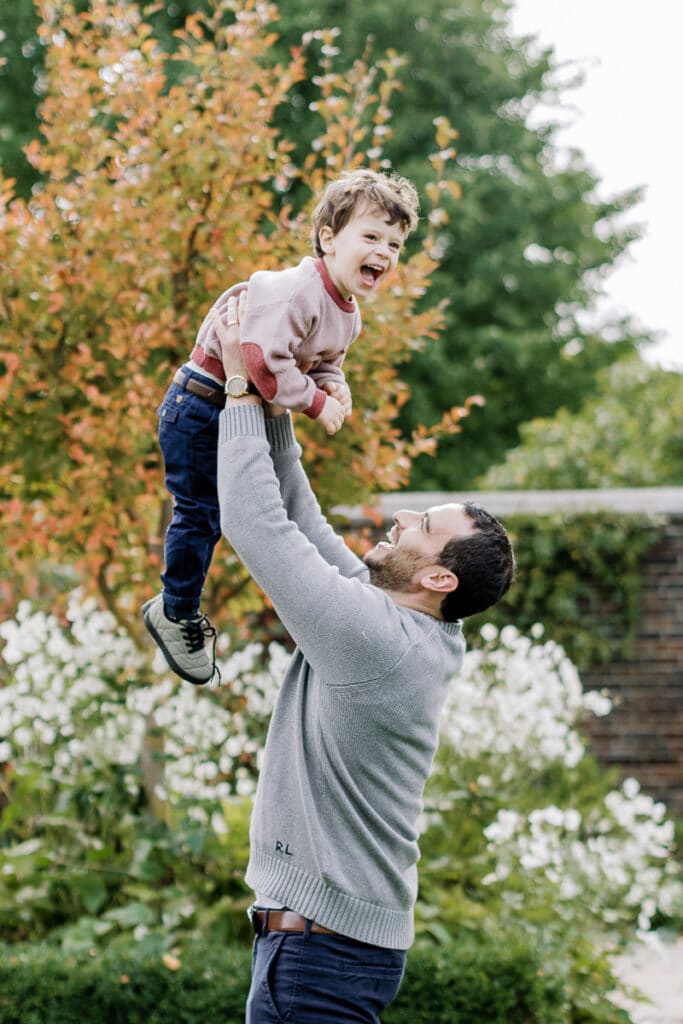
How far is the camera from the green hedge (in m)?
3.68

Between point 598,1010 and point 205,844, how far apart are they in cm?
155

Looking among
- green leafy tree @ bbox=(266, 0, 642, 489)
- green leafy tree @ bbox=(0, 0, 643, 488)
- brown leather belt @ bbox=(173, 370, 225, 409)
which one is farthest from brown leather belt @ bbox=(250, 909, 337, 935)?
green leafy tree @ bbox=(266, 0, 642, 489)

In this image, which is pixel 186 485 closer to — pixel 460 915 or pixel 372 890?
pixel 372 890

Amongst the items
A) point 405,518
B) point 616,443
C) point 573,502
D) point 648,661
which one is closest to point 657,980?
point 648,661

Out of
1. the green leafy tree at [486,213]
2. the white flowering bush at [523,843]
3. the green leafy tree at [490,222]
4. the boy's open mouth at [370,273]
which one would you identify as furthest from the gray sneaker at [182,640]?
the green leafy tree at [490,222]

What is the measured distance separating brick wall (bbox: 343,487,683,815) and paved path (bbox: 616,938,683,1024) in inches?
55.5

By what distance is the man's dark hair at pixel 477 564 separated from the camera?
227 cm

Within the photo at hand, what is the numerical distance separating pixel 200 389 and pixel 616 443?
27.6 ft

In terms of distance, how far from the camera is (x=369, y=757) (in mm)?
2176

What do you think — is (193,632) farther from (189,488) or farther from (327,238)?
(327,238)

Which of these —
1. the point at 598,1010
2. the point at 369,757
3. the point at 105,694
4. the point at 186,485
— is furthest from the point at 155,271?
the point at 598,1010

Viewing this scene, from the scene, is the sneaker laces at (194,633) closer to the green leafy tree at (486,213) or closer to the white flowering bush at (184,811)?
the white flowering bush at (184,811)

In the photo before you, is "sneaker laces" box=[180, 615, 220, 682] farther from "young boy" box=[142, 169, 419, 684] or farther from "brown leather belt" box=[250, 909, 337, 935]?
"brown leather belt" box=[250, 909, 337, 935]

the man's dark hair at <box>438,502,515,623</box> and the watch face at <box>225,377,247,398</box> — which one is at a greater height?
the watch face at <box>225,377,247,398</box>
